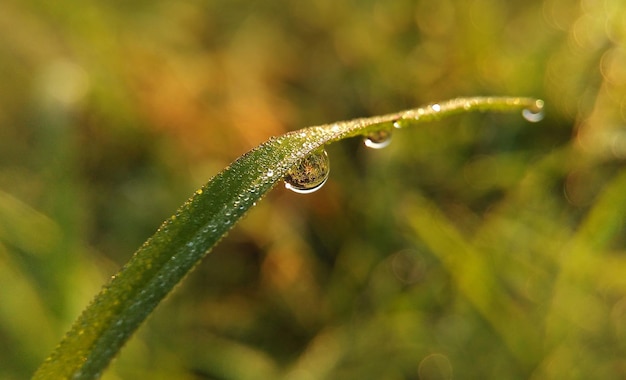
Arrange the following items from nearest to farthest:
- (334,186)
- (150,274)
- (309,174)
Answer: (150,274)
(309,174)
(334,186)

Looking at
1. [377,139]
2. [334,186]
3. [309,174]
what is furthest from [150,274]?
[334,186]

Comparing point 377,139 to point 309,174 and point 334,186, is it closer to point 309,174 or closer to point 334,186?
point 309,174

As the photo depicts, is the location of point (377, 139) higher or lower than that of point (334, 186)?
lower

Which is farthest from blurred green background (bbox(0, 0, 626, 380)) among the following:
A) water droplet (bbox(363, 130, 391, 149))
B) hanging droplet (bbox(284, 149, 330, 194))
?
hanging droplet (bbox(284, 149, 330, 194))

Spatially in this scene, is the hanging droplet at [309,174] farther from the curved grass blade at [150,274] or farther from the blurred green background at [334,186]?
the blurred green background at [334,186]

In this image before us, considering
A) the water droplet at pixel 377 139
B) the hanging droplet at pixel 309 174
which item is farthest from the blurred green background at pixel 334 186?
the hanging droplet at pixel 309 174

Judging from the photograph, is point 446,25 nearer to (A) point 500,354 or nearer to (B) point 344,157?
(B) point 344,157

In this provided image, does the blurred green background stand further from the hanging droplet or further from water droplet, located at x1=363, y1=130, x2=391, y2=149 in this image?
the hanging droplet
